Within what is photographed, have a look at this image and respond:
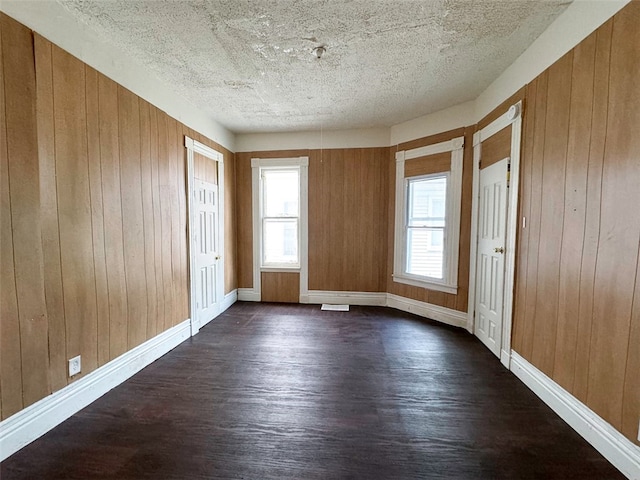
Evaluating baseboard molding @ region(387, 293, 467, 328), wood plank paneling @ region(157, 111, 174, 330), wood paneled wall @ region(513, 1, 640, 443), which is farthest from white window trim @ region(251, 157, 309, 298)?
wood paneled wall @ region(513, 1, 640, 443)

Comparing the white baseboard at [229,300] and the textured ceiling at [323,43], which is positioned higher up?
the textured ceiling at [323,43]

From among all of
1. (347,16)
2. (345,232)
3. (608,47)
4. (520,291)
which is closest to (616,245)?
(520,291)

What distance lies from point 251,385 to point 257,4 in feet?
9.04

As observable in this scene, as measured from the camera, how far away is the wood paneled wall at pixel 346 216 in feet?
14.3

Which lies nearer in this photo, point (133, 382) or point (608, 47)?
point (608, 47)

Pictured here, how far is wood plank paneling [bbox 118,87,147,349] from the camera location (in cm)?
232

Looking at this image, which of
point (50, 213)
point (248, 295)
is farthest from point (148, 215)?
point (248, 295)

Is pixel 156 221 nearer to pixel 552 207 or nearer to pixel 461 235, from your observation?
pixel 552 207

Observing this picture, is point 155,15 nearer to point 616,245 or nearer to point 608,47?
point 608,47

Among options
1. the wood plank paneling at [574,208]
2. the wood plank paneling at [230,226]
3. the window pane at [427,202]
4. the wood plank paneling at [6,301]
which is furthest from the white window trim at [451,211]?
the wood plank paneling at [6,301]

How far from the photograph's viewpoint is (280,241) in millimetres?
4711

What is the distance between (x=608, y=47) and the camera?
62.4 inches

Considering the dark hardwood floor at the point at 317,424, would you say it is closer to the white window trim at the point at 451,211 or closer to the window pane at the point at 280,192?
the white window trim at the point at 451,211

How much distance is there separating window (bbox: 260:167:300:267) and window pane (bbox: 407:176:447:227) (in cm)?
180
